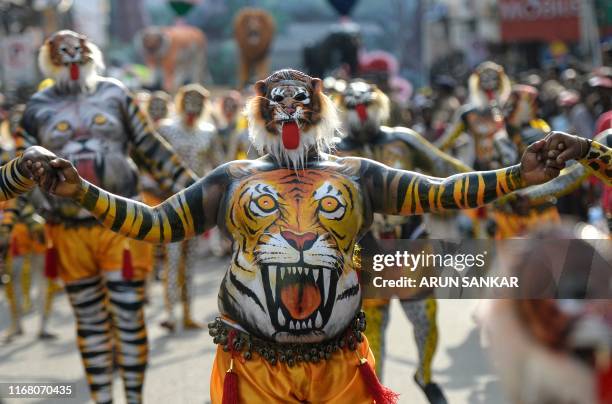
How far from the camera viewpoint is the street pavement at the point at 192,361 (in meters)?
7.19

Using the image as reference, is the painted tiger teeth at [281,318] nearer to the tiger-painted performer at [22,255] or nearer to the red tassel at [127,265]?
the red tassel at [127,265]

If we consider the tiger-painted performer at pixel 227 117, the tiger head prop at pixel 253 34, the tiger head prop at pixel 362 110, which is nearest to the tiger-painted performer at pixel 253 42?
the tiger head prop at pixel 253 34

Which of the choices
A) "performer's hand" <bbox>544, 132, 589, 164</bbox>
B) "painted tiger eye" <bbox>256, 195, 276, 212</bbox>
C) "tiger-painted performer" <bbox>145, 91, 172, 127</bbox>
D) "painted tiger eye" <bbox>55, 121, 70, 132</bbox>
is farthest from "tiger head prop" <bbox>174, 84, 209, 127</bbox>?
"performer's hand" <bbox>544, 132, 589, 164</bbox>

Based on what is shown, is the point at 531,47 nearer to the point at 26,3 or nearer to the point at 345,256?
the point at 26,3

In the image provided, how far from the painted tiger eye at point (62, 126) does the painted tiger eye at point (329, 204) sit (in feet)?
8.02

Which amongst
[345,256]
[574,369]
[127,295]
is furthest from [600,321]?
[127,295]

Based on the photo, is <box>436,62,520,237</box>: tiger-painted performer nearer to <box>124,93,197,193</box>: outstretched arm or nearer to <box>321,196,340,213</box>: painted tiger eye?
<box>124,93,197,193</box>: outstretched arm

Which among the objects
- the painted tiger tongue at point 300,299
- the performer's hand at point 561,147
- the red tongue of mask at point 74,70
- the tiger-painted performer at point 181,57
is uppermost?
the tiger-painted performer at point 181,57

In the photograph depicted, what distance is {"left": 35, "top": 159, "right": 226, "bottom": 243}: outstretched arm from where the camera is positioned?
4145mm

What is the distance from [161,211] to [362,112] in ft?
7.98

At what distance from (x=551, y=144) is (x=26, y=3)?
19040 mm

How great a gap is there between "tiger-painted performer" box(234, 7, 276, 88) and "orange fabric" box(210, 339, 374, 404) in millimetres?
25738

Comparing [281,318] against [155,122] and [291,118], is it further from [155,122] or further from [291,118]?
[155,122]

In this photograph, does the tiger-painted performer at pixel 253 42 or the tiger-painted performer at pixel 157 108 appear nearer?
the tiger-painted performer at pixel 157 108
